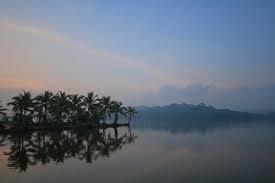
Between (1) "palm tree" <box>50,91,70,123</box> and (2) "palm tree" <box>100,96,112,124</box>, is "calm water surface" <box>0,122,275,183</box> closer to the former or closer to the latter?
(1) "palm tree" <box>50,91,70,123</box>

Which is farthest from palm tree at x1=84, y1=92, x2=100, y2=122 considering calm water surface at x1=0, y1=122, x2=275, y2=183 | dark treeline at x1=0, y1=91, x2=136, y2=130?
calm water surface at x1=0, y1=122, x2=275, y2=183

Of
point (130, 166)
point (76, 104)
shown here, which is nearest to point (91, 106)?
point (76, 104)

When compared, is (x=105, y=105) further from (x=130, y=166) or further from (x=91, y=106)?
(x=130, y=166)

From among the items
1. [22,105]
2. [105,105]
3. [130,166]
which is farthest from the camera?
[105,105]

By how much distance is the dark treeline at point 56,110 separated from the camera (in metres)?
77.9

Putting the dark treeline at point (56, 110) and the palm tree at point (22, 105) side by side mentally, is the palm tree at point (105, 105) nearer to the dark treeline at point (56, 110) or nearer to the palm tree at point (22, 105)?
the dark treeline at point (56, 110)

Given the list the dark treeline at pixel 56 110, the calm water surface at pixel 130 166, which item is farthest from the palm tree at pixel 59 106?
the calm water surface at pixel 130 166

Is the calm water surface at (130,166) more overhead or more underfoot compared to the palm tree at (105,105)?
more underfoot

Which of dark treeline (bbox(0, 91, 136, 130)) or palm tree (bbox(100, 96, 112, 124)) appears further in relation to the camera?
palm tree (bbox(100, 96, 112, 124))

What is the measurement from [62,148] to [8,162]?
1264 centimetres

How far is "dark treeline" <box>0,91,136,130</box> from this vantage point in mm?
77938

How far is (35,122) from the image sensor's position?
86.8 m

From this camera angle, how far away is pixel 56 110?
286ft

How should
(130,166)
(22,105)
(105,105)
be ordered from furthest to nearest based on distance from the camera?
(105,105)
(22,105)
(130,166)
